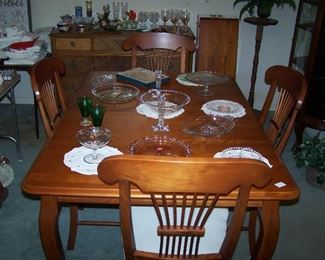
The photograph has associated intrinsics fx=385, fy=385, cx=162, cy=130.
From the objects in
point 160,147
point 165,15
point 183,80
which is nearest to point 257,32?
point 165,15

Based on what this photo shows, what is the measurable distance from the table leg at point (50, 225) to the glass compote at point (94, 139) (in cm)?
20

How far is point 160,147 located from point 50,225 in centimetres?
50

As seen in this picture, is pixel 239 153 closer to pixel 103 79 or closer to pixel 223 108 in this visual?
pixel 223 108

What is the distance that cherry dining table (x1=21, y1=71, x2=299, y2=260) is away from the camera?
4.00ft

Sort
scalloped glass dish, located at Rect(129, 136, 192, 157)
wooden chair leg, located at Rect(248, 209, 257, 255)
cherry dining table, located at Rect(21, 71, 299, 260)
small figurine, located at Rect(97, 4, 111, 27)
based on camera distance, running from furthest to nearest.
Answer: small figurine, located at Rect(97, 4, 111, 27)
wooden chair leg, located at Rect(248, 209, 257, 255)
scalloped glass dish, located at Rect(129, 136, 192, 157)
cherry dining table, located at Rect(21, 71, 299, 260)

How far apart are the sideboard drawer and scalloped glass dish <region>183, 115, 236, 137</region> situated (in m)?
1.72

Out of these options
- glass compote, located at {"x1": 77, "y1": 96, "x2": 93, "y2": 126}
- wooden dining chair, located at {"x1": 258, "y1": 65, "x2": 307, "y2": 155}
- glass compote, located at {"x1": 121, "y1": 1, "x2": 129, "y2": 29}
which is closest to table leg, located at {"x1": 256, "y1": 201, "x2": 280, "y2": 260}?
wooden dining chair, located at {"x1": 258, "y1": 65, "x2": 307, "y2": 155}

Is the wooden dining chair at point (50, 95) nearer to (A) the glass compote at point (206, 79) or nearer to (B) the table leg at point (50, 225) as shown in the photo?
(B) the table leg at point (50, 225)

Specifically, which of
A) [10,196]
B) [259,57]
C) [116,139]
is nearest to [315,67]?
[259,57]

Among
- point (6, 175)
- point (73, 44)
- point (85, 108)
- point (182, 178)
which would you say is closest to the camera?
point (182, 178)

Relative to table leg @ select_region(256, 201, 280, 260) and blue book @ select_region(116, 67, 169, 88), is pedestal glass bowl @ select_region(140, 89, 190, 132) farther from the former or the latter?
table leg @ select_region(256, 201, 280, 260)

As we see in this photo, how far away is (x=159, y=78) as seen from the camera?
6.84 ft

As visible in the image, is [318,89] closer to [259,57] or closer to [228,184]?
[259,57]

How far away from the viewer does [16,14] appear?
340 cm
